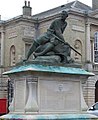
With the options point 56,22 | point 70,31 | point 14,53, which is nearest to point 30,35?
point 14,53

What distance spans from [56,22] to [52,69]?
6.03 ft

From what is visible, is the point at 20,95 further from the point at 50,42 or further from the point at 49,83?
the point at 50,42

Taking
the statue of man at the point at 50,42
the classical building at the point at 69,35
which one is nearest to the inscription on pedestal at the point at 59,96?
the statue of man at the point at 50,42

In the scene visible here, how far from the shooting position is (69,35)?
41.1 m

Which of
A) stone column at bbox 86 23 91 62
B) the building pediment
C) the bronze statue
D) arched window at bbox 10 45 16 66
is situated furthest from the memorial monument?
arched window at bbox 10 45 16 66

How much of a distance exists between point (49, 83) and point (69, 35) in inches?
1197

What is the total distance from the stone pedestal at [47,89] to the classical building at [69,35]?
27.8 m

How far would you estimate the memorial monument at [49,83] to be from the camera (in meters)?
10.6

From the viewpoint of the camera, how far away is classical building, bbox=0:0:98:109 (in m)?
41.6

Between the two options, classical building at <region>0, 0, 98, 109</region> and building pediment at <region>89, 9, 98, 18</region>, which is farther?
building pediment at <region>89, 9, 98, 18</region>

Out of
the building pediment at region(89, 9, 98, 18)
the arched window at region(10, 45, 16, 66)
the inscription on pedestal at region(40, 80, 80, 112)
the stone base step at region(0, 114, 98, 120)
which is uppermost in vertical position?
the building pediment at region(89, 9, 98, 18)

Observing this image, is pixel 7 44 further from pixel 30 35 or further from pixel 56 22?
pixel 56 22

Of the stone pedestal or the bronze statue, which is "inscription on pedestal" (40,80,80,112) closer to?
the stone pedestal

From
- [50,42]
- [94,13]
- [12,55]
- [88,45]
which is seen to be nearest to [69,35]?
[88,45]
